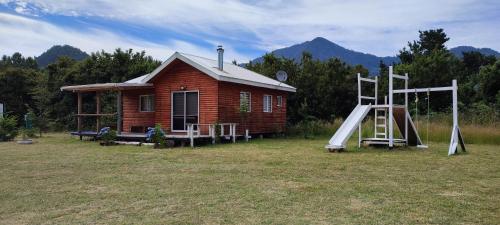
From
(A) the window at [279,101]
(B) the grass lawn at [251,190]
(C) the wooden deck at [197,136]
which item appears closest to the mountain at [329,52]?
(A) the window at [279,101]

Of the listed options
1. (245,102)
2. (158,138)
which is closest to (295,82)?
(245,102)

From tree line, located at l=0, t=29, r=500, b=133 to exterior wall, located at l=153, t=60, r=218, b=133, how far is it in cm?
704

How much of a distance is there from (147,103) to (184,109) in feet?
8.82

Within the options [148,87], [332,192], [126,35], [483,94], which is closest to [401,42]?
[483,94]

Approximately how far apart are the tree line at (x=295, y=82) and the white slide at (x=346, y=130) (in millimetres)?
9984

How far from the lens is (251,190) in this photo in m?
6.25

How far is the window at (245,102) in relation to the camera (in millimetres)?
17025

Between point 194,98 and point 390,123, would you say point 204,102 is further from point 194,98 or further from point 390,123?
point 390,123

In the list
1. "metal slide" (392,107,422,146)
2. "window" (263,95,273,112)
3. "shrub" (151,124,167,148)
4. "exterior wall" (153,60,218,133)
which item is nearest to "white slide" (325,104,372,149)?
"metal slide" (392,107,422,146)

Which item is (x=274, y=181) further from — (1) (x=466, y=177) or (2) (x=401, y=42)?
(2) (x=401, y=42)

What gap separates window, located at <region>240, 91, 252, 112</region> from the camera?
55.9 feet

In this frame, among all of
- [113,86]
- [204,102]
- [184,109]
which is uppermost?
[113,86]

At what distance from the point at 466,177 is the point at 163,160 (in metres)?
6.14

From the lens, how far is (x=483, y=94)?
93.7ft
